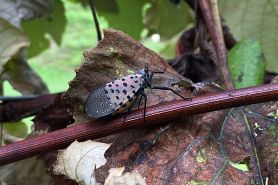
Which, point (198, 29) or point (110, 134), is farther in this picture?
point (198, 29)

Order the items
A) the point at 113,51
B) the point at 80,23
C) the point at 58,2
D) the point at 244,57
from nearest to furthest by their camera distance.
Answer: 1. the point at 113,51
2. the point at 244,57
3. the point at 58,2
4. the point at 80,23

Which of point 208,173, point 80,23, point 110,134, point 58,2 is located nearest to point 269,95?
point 208,173

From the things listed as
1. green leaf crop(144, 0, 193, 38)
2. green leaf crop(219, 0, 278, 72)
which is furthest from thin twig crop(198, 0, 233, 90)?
green leaf crop(144, 0, 193, 38)

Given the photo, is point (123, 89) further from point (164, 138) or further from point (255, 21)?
point (255, 21)

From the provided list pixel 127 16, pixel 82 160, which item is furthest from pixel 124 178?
pixel 127 16

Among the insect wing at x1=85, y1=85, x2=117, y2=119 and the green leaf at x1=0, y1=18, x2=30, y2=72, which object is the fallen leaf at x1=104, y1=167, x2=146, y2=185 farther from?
the green leaf at x1=0, y1=18, x2=30, y2=72

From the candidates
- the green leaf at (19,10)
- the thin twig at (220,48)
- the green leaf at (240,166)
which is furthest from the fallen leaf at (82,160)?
the green leaf at (19,10)

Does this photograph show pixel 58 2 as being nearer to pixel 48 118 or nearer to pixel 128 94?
pixel 48 118

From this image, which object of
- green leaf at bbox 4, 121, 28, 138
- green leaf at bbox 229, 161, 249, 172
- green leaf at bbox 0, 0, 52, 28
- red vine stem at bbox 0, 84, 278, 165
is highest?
green leaf at bbox 0, 0, 52, 28
